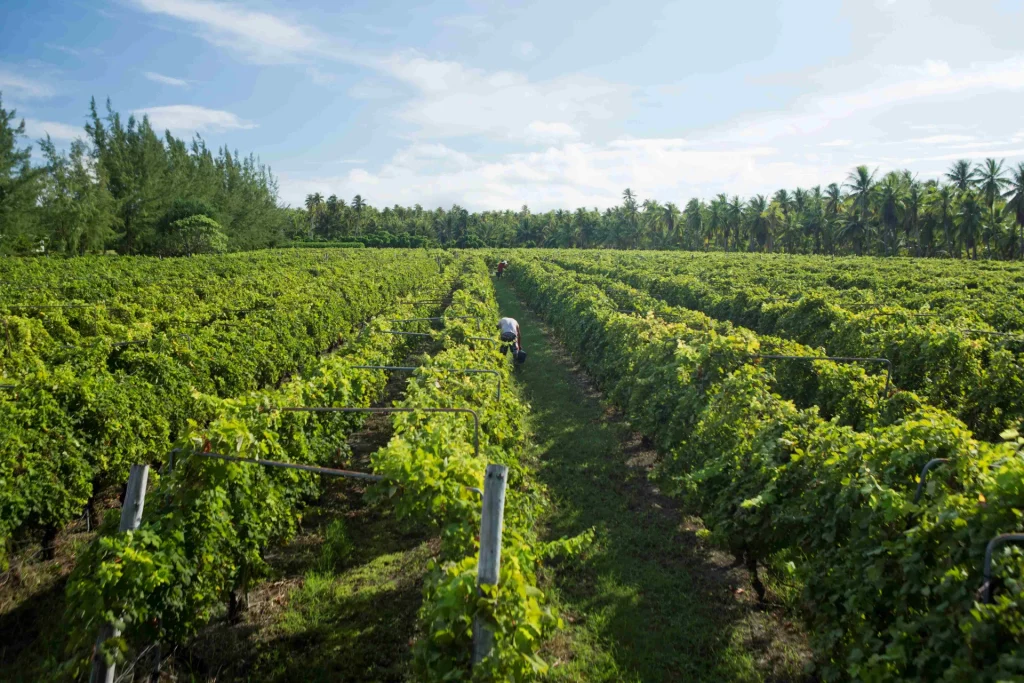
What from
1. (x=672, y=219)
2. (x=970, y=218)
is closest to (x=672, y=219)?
(x=672, y=219)

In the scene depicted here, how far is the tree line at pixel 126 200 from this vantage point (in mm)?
43844

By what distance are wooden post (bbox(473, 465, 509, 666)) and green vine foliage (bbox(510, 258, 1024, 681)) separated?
253 cm

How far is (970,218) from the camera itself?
2356 inches

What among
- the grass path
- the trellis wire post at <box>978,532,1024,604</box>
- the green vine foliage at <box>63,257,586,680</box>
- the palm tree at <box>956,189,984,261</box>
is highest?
the palm tree at <box>956,189,984,261</box>

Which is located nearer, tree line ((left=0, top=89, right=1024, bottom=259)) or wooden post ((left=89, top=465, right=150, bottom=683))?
wooden post ((left=89, top=465, right=150, bottom=683))

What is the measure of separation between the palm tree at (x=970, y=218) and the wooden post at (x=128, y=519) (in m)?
74.1

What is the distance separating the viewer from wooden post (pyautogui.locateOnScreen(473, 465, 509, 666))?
3.83 metres

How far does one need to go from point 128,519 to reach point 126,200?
6212cm

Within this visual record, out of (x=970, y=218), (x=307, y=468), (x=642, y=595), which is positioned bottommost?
(x=642, y=595)

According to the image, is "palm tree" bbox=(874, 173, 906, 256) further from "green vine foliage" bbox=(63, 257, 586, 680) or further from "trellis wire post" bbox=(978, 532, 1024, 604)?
"trellis wire post" bbox=(978, 532, 1024, 604)

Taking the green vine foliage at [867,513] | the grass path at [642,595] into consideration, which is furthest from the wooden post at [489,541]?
the green vine foliage at [867,513]

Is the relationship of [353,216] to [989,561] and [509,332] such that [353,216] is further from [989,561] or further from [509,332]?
[989,561]

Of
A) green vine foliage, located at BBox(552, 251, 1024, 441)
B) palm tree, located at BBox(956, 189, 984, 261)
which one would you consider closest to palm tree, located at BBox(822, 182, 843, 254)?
palm tree, located at BBox(956, 189, 984, 261)

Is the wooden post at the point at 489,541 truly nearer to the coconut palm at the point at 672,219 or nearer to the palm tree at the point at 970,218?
the palm tree at the point at 970,218
